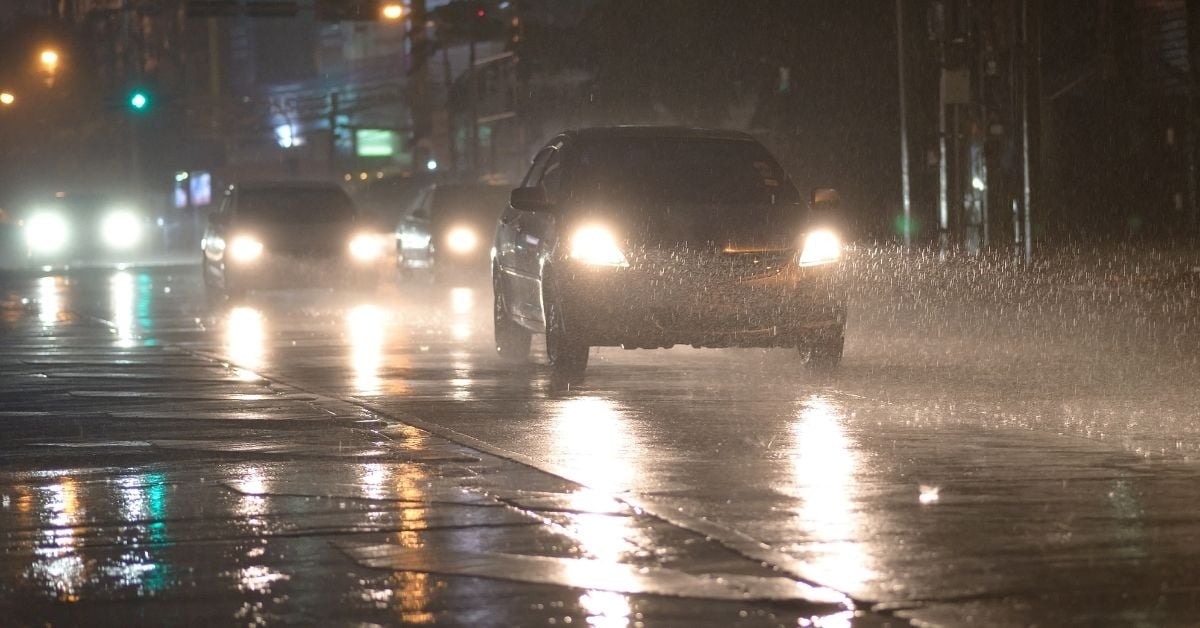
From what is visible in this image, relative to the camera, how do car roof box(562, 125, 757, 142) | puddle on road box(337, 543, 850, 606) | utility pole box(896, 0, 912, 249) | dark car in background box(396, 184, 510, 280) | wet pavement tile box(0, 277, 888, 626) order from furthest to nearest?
dark car in background box(396, 184, 510, 280) → utility pole box(896, 0, 912, 249) → car roof box(562, 125, 757, 142) → puddle on road box(337, 543, 850, 606) → wet pavement tile box(0, 277, 888, 626)

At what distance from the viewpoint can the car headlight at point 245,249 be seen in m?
27.0

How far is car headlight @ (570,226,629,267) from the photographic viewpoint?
1450 centimetres

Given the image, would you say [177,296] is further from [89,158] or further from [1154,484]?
[89,158]

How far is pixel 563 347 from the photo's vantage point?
14.5m

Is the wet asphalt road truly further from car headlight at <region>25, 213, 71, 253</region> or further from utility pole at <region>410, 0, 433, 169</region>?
car headlight at <region>25, 213, 71, 253</region>

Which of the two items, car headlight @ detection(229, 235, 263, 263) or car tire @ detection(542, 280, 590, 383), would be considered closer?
car tire @ detection(542, 280, 590, 383)

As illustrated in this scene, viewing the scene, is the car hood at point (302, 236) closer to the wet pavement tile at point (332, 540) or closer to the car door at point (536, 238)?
the car door at point (536, 238)

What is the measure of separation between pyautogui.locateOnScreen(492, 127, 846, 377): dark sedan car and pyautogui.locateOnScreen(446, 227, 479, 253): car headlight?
48.3 feet

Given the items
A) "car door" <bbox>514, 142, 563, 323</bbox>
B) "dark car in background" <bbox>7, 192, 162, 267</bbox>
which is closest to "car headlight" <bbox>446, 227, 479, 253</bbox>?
"car door" <bbox>514, 142, 563, 323</bbox>

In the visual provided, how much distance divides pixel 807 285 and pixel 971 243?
1415 cm

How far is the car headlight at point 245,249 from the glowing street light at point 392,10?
14.3 m

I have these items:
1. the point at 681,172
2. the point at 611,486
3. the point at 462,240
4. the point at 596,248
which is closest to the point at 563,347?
the point at 596,248

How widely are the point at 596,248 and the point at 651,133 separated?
64.0 inches

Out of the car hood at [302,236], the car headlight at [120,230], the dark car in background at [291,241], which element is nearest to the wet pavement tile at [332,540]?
the dark car in background at [291,241]
